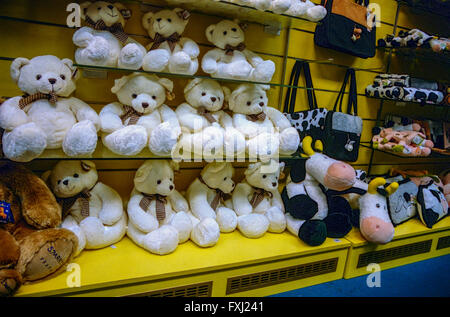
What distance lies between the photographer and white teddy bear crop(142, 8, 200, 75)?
144 centimetres

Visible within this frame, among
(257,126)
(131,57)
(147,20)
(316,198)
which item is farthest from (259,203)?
(147,20)

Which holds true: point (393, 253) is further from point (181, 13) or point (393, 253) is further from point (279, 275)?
point (181, 13)

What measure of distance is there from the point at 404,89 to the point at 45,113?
7.07 feet

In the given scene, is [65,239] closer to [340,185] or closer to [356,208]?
[340,185]

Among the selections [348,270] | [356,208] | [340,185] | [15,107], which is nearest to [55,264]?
[15,107]

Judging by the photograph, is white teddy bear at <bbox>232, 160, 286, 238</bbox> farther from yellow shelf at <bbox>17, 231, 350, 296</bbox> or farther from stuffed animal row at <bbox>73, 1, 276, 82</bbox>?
stuffed animal row at <bbox>73, 1, 276, 82</bbox>

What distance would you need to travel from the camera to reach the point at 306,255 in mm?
1692

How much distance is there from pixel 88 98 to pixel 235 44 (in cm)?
81

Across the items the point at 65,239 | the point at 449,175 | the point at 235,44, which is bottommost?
the point at 65,239

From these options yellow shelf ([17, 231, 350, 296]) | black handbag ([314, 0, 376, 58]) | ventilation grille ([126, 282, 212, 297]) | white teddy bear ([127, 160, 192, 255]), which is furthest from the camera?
black handbag ([314, 0, 376, 58])

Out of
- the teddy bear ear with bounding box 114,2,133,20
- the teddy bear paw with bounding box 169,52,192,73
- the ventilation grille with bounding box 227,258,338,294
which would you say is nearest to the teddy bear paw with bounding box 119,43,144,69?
the teddy bear paw with bounding box 169,52,192,73

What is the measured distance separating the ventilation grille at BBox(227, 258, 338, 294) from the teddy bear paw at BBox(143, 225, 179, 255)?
0.33 meters

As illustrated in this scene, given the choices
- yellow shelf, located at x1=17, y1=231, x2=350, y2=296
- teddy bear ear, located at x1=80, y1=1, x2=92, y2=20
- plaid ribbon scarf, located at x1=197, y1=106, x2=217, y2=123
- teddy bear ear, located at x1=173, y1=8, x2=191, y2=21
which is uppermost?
teddy bear ear, located at x1=173, y1=8, x2=191, y2=21

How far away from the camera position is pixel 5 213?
123cm
